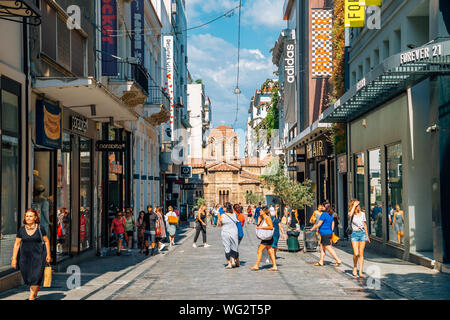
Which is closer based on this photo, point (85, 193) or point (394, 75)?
point (394, 75)

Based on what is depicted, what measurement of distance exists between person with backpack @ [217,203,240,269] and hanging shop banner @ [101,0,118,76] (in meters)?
6.75

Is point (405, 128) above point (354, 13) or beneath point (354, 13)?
beneath

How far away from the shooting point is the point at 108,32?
19.7 m

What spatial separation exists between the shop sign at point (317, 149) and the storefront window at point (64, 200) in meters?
17.9

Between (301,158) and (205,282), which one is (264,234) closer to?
(205,282)

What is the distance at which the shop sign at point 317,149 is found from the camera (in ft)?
105

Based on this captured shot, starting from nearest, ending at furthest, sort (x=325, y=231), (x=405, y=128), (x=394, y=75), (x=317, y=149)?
1. (x=394, y=75)
2. (x=325, y=231)
3. (x=405, y=128)
4. (x=317, y=149)

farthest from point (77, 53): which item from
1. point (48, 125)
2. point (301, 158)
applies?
point (301, 158)

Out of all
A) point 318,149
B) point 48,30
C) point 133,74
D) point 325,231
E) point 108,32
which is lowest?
point 325,231

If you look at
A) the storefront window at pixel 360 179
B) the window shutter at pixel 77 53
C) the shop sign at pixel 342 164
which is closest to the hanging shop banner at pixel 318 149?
the shop sign at pixel 342 164

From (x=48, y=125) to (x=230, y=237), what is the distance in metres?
5.11
